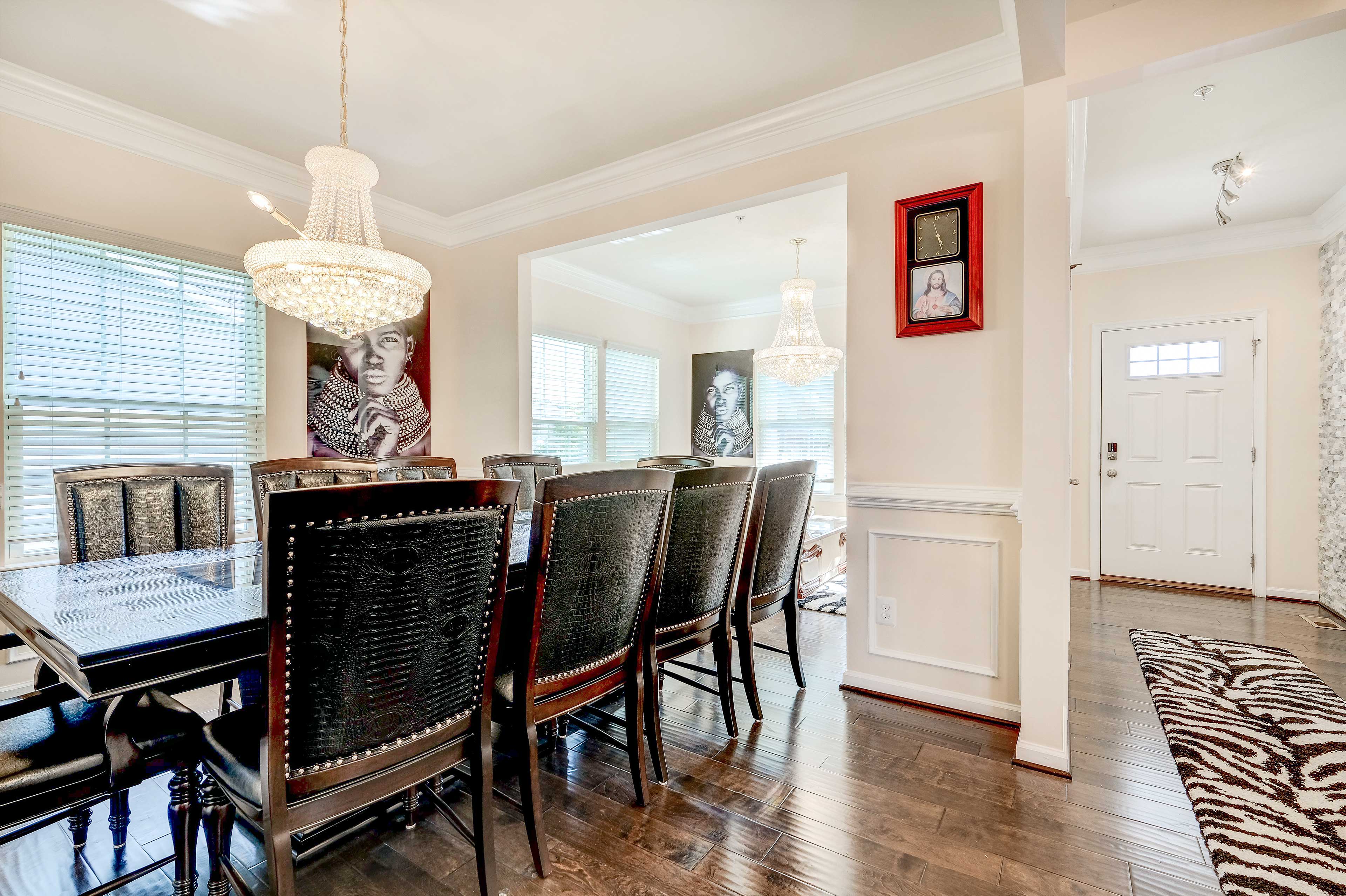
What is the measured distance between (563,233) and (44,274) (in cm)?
254

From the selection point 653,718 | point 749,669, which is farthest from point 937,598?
point 653,718

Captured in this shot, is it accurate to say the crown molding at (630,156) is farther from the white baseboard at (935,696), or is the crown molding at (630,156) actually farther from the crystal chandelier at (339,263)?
the white baseboard at (935,696)

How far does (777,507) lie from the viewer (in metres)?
2.51

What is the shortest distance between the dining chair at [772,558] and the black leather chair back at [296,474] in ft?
5.37

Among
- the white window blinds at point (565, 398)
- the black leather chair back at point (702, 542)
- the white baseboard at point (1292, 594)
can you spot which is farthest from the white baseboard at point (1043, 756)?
the white window blinds at point (565, 398)

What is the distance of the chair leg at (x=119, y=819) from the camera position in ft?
5.44

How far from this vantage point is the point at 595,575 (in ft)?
5.28

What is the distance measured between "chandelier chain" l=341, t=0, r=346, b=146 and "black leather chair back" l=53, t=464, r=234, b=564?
1.41 metres

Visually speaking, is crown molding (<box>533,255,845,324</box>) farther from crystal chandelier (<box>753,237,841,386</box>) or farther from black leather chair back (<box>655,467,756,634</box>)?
black leather chair back (<box>655,467,756,634</box>)

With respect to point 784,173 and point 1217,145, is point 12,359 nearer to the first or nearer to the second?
point 784,173

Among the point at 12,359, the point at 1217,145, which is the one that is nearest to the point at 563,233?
the point at 12,359

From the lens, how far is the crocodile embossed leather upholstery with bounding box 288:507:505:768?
1.10 meters

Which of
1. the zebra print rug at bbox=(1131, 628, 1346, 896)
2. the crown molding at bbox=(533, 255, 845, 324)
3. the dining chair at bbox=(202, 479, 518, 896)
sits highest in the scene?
the crown molding at bbox=(533, 255, 845, 324)

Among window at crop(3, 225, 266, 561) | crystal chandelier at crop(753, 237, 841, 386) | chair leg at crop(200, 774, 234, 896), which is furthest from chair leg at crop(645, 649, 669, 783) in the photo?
crystal chandelier at crop(753, 237, 841, 386)
